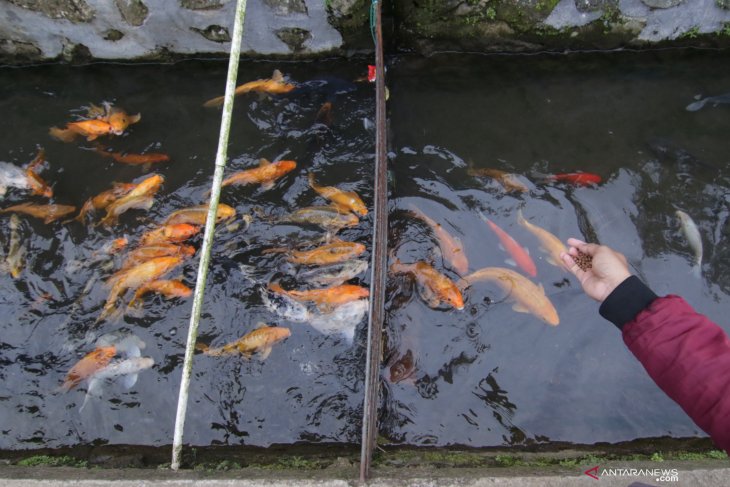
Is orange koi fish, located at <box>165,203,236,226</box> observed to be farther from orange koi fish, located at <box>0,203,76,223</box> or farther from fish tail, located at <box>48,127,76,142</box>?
fish tail, located at <box>48,127,76,142</box>

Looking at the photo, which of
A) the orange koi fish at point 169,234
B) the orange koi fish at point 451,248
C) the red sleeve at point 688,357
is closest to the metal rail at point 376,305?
the orange koi fish at point 451,248

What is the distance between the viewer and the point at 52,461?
358 cm

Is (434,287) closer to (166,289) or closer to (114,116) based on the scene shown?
(166,289)

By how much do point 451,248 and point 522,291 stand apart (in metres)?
0.82

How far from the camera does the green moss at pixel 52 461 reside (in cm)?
352

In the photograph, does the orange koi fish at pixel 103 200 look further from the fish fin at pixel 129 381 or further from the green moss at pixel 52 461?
the green moss at pixel 52 461

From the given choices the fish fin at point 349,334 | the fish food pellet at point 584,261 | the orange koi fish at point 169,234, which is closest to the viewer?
the fish food pellet at point 584,261

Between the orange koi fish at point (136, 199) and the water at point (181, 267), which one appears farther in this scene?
the orange koi fish at point (136, 199)

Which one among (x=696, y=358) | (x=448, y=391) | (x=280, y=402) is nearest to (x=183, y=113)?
(x=280, y=402)

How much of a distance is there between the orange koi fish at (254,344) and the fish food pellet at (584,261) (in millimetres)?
2533

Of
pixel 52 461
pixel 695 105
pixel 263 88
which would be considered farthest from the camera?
pixel 263 88

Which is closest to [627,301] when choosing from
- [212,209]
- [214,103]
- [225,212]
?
[212,209]

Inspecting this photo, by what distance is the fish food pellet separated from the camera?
316 centimetres

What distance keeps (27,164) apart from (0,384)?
9.16 ft
